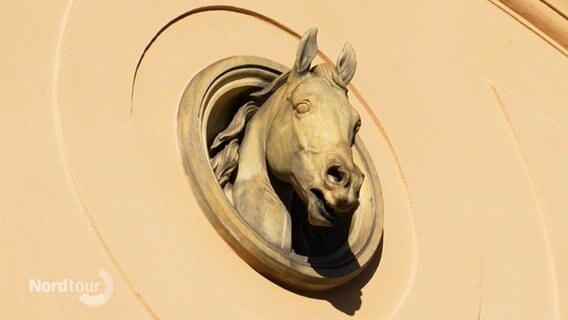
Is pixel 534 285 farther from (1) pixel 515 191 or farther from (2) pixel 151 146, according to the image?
(2) pixel 151 146

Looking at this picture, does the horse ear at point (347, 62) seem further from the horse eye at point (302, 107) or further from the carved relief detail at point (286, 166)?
the horse eye at point (302, 107)

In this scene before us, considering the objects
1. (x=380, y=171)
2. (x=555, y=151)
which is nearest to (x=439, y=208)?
(x=380, y=171)

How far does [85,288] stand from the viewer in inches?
265

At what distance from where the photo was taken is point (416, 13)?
9.01 m

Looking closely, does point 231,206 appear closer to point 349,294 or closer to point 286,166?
point 286,166

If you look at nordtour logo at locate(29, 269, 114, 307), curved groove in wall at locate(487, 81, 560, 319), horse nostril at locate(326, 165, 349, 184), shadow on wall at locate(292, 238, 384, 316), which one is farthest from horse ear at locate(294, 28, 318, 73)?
curved groove in wall at locate(487, 81, 560, 319)

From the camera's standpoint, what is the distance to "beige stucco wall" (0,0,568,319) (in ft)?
22.7

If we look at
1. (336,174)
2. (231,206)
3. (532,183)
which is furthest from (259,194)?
(532,183)

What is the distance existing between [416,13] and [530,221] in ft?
3.83

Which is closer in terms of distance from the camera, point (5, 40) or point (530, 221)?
point (5, 40)

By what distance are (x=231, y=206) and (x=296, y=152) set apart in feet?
1.12

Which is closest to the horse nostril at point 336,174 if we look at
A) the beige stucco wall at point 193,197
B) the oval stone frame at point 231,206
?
the oval stone frame at point 231,206

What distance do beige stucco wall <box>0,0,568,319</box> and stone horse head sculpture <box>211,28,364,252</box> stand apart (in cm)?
30

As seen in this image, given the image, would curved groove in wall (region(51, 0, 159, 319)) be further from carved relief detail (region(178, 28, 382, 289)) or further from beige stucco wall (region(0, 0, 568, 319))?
carved relief detail (region(178, 28, 382, 289))
